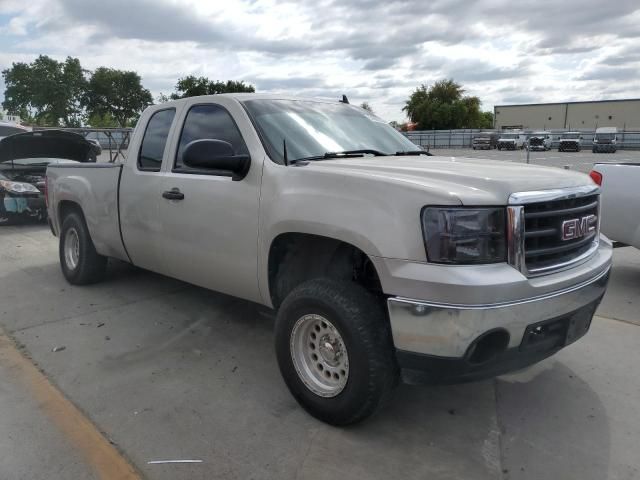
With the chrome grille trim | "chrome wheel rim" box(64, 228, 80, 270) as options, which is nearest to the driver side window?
the chrome grille trim

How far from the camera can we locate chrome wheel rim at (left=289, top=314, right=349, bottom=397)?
303cm

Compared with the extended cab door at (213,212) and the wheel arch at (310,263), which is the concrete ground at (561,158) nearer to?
the extended cab door at (213,212)

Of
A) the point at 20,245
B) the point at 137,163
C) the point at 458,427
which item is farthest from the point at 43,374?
the point at 20,245

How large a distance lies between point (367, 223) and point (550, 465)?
1.55 meters

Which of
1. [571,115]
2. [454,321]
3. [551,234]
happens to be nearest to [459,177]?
[551,234]

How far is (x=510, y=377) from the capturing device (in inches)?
148

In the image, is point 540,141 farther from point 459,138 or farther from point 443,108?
point 443,108

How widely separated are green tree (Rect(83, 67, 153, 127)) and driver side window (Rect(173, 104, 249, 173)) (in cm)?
5628

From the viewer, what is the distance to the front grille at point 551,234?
272 cm

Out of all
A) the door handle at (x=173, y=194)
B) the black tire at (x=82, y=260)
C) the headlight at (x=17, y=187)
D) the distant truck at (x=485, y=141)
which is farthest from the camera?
the distant truck at (x=485, y=141)

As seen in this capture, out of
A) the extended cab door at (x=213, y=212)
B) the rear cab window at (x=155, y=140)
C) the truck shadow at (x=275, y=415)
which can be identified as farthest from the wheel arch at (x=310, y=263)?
the rear cab window at (x=155, y=140)

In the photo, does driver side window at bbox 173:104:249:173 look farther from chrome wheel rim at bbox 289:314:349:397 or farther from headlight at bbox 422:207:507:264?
headlight at bbox 422:207:507:264

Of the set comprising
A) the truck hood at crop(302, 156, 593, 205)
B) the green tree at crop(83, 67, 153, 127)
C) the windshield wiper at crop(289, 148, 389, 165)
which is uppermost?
the green tree at crop(83, 67, 153, 127)

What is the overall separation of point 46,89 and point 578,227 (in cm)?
5474
